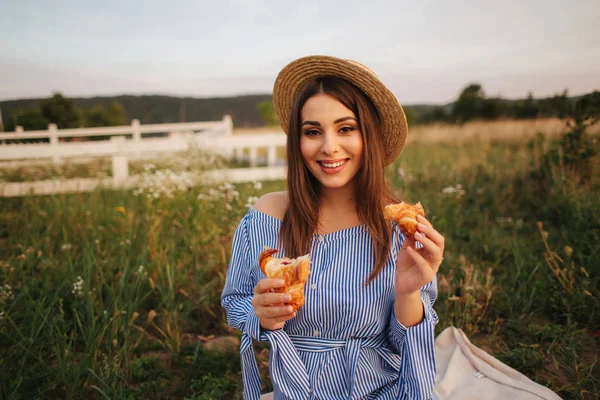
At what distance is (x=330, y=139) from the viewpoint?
5.24 feet

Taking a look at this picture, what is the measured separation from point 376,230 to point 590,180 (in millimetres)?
4291

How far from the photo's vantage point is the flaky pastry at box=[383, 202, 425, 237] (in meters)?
1.39

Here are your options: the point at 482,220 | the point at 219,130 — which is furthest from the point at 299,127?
the point at 219,130

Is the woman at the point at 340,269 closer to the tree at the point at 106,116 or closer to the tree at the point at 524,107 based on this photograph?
the tree at the point at 106,116

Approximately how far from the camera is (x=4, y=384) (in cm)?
200

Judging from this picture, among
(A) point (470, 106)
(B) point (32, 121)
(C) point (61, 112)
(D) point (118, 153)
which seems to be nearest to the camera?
(D) point (118, 153)

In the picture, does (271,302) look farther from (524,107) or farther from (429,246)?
(524,107)

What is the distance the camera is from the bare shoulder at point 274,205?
1824mm

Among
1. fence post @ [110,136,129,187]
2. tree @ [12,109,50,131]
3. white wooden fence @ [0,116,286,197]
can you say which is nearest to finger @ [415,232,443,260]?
white wooden fence @ [0,116,286,197]

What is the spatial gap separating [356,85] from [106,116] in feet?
68.9

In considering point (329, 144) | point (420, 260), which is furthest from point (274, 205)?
point (420, 260)

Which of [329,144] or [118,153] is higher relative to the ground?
[329,144]

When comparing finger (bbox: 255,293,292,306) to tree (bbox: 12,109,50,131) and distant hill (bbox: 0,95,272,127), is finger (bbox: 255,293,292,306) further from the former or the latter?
tree (bbox: 12,109,50,131)

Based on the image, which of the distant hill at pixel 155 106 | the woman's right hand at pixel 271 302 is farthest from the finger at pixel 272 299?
the distant hill at pixel 155 106
